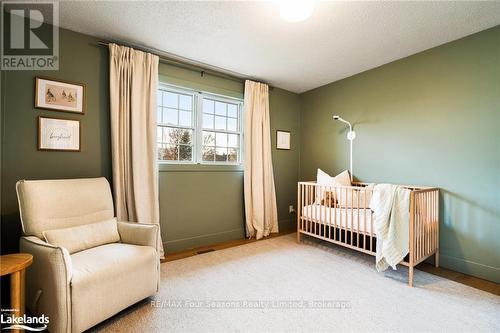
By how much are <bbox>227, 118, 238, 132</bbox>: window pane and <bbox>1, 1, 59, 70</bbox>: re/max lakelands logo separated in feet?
6.53

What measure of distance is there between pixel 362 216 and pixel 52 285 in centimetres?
268

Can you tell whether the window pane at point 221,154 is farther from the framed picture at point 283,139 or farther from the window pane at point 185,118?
the framed picture at point 283,139

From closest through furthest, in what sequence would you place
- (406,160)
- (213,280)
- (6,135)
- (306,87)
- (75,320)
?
(75,320), (6,135), (213,280), (406,160), (306,87)

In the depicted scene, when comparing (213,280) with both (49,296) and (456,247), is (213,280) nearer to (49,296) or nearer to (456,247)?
(49,296)

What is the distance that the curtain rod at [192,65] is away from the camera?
8.53ft

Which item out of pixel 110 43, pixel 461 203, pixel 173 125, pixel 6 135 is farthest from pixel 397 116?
pixel 6 135

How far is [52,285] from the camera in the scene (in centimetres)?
131

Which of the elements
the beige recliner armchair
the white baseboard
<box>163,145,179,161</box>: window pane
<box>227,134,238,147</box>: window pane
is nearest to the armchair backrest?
the beige recliner armchair

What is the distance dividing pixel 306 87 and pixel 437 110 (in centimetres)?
189

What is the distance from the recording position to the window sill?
2.76m

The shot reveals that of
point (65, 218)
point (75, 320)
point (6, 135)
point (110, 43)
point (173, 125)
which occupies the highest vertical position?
point (110, 43)

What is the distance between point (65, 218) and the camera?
69.7 inches

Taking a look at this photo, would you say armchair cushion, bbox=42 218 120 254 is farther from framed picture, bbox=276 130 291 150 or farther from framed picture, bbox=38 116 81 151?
framed picture, bbox=276 130 291 150

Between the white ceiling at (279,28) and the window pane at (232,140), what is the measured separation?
1.03 m
